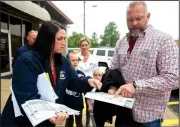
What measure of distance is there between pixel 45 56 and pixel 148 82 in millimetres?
874

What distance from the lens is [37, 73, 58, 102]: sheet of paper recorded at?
170 cm

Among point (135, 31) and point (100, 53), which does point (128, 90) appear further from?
point (100, 53)

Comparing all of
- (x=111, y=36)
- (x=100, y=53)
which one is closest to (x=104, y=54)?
(x=100, y=53)

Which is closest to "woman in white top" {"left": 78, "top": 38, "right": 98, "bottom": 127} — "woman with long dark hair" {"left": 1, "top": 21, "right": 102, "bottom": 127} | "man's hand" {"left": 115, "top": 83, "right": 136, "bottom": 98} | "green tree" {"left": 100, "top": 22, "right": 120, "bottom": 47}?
"woman with long dark hair" {"left": 1, "top": 21, "right": 102, "bottom": 127}

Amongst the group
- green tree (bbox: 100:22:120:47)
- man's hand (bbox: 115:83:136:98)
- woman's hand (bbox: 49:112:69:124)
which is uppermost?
green tree (bbox: 100:22:120:47)

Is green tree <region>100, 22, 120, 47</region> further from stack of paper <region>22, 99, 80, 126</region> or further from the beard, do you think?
stack of paper <region>22, 99, 80, 126</region>

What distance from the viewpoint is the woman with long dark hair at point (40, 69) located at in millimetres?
1644

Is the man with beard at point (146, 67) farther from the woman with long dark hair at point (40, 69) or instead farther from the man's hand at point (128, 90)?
the woman with long dark hair at point (40, 69)

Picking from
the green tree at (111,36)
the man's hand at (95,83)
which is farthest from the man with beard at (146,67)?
the green tree at (111,36)

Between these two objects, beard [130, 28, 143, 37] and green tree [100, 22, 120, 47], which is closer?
beard [130, 28, 143, 37]

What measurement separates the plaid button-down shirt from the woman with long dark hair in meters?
0.38

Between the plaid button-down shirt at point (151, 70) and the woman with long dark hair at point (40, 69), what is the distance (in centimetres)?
38

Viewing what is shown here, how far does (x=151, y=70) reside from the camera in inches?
70.4

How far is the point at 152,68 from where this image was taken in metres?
1.78
